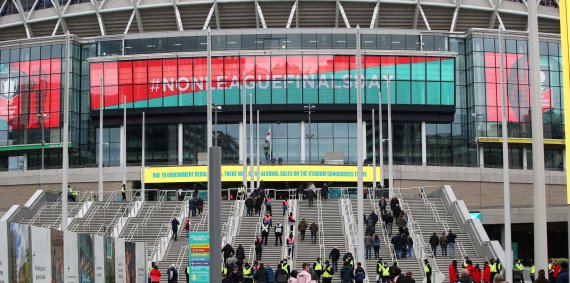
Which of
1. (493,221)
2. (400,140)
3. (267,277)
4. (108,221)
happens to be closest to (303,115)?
(400,140)

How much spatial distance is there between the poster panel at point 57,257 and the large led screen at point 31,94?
214 ft

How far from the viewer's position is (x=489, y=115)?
84438 millimetres

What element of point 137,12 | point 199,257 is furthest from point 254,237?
point 137,12

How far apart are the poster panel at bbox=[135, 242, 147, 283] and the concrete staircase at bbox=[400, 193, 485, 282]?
13125 mm

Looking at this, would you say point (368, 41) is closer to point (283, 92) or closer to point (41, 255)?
point (283, 92)

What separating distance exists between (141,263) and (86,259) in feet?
39.6

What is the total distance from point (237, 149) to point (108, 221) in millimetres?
30446

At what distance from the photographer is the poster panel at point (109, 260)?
26.4 m

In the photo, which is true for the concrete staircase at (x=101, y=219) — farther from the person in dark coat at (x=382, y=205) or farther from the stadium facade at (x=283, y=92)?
the stadium facade at (x=283, y=92)

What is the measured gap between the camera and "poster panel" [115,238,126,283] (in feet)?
92.9

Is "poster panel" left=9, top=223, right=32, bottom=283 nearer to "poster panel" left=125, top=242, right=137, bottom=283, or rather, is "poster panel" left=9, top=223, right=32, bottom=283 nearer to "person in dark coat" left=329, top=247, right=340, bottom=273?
"poster panel" left=125, top=242, right=137, bottom=283

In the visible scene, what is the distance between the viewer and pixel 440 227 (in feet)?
168

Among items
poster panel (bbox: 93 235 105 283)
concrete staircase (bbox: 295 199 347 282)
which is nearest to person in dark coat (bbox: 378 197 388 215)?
concrete staircase (bbox: 295 199 347 282)

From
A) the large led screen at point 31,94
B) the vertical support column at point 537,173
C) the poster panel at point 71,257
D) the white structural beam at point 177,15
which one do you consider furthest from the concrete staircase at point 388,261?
the large led screen at point 31,94
